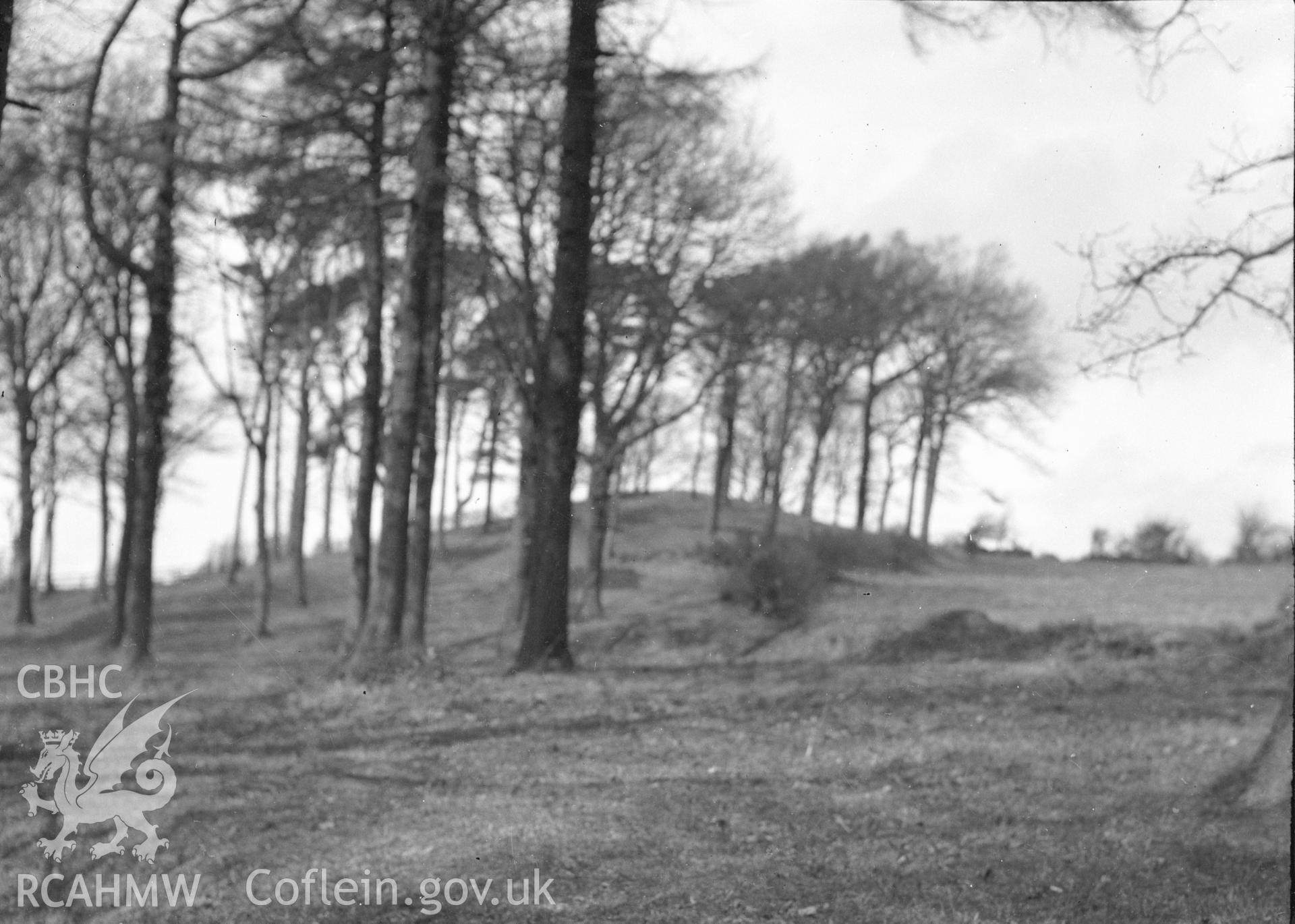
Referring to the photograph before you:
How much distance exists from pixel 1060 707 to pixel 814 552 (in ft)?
36.4

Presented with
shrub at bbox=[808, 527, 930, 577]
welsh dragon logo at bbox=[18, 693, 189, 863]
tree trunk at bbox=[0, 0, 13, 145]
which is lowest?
welsh dragon logo at bbox=[18, 693, 189, 863]

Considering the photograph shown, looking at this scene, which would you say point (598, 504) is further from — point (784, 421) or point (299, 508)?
point (299, 508)

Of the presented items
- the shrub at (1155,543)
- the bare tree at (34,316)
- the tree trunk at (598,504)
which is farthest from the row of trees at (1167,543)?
the bare tree at (34,316)

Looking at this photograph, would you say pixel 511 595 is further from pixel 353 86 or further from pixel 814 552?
pixel 353 86

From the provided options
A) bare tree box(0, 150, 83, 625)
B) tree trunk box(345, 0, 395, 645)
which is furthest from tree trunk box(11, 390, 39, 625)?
tree trunk box(345, 0, 395, 645)

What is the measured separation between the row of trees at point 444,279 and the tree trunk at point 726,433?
0.60 ft

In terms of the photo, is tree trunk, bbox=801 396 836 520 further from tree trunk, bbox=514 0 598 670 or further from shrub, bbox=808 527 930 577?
tree trunk, bbox=514 0 598 670

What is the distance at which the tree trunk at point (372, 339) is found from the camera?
14.4 meters

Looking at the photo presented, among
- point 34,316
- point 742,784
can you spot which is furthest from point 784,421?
point 742,784

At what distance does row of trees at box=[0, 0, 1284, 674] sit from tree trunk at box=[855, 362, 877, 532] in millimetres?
221

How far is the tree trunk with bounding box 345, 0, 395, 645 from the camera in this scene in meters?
14.4

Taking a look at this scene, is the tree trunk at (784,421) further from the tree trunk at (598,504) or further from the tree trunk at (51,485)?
the tree trunk at (51,485)

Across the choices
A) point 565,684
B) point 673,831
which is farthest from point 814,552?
point 673,831

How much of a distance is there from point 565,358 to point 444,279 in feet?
18.3
